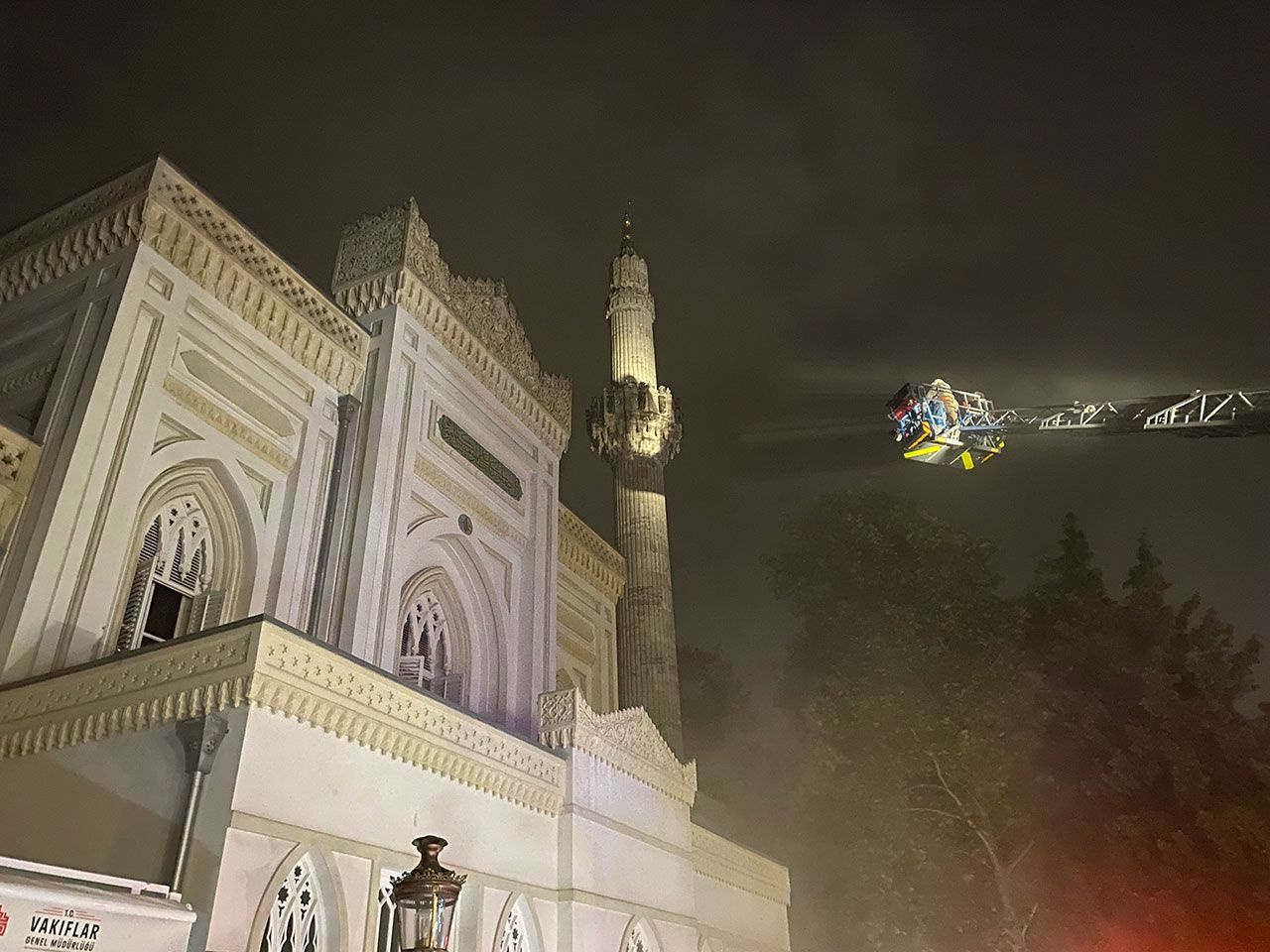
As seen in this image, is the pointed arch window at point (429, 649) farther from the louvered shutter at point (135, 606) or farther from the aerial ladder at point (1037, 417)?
the aerial ladder at point (1037, 417)

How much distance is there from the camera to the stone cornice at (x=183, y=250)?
7.83m

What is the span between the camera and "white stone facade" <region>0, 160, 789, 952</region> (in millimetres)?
5223

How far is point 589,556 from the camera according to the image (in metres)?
14.8

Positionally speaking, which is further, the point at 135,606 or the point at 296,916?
the point at 135,606

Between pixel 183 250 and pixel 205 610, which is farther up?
pixel 183 250

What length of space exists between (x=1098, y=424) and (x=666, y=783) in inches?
277

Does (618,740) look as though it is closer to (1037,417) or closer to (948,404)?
(948,404)

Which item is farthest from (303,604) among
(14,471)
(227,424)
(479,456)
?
(479,456)

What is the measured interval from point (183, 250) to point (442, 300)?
3035 mm

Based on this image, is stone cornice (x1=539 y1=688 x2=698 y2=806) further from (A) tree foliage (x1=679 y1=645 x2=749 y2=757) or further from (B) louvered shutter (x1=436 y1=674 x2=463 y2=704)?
(A) tree foliage (x1=679 y1=645 x2=749 y2=757)

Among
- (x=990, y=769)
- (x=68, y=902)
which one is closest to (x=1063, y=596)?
(x=990, y=769)

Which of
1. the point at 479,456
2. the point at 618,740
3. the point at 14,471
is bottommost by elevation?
the point at 618,740

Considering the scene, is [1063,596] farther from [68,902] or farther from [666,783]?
[68,902]

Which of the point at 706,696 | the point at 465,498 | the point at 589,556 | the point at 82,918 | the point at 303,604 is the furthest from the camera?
A: the point at 706,696
